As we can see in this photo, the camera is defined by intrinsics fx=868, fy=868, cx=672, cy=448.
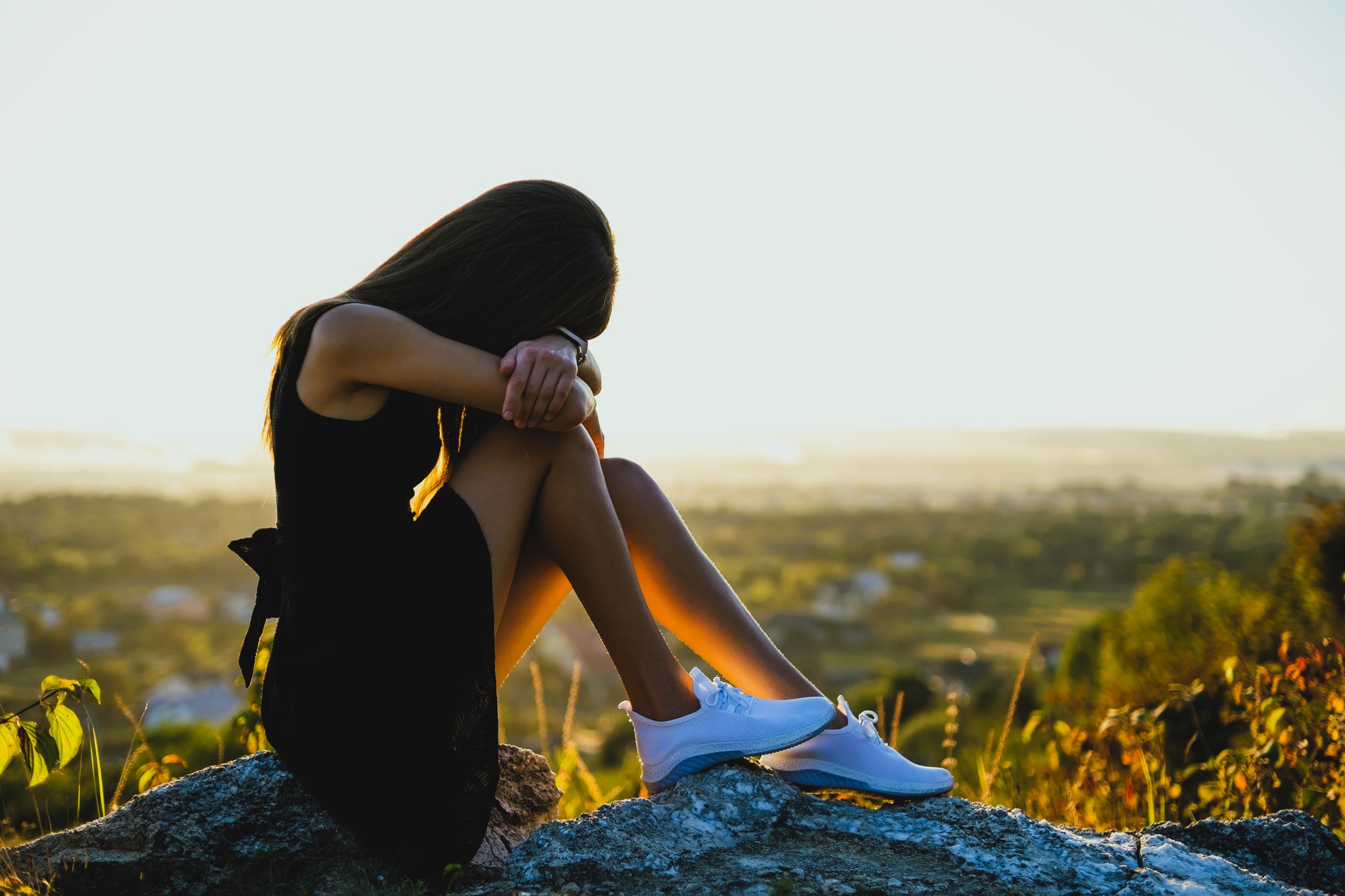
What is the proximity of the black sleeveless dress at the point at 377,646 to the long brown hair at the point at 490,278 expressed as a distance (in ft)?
0.63

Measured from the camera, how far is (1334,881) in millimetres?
1988

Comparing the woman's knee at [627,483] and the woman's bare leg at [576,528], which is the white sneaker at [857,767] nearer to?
the woman's bare leg at [576,528]

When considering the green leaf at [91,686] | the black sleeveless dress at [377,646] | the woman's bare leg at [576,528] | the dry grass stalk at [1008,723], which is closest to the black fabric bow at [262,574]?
the black sleeveless dress at [377,646]

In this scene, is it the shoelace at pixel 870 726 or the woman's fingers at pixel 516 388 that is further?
the shoelace at pixel 870 726

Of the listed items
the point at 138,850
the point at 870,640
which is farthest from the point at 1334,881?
the point at 870,640

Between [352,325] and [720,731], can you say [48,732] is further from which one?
[720,731]

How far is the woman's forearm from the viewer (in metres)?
2.44

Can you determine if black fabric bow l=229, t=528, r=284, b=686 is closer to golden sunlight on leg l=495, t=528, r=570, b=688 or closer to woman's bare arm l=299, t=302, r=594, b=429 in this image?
woman's bare arm l=299, t=302, r=594, b=429

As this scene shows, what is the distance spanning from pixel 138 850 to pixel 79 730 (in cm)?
30

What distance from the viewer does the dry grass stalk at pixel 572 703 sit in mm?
3133

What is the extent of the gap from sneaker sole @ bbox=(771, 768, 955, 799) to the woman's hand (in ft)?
3.69

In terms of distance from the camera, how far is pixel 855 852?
1.89 meters

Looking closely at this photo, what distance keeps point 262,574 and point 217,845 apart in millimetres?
612

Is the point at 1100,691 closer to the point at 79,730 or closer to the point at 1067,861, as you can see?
the point at 1067,861
